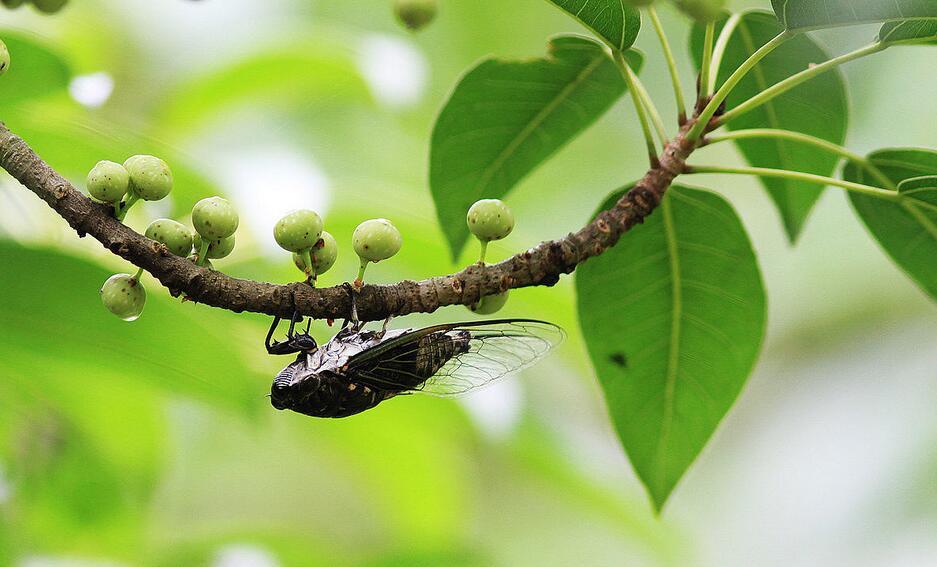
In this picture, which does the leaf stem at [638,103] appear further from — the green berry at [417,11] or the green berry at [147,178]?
the green berry at [147,178]

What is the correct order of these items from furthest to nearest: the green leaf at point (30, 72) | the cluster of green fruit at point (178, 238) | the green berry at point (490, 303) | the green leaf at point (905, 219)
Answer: the green leaf at point (30, 72), the green leaf at point (905, 219), the green berry at point (490, 303), the cluster of green fruit at point (178, 238)

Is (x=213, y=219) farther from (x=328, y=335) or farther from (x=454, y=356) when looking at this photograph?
(x=328, y=335)

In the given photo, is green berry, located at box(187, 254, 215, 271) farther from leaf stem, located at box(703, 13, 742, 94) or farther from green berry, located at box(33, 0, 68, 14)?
leaf stem, located at box(703, 13, 742, 94)

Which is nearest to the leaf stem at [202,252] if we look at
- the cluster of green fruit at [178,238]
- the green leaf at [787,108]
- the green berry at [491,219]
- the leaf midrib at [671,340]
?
the cluster of green fruit at [178,238]

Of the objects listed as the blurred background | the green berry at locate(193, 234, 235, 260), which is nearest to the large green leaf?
the blurred background

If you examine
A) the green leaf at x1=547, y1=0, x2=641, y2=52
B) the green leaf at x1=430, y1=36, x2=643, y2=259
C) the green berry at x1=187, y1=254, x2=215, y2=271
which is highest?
the green leaf at x1=430, y1=36, x2=643, y2=259

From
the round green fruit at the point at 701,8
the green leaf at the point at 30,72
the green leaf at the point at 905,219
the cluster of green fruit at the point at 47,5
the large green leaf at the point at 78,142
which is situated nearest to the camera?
the round green fruit at the point at 701,8

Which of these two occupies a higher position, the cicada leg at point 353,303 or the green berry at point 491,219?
the green berry at point 491,219

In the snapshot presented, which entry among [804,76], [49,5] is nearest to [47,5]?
[49,5]
